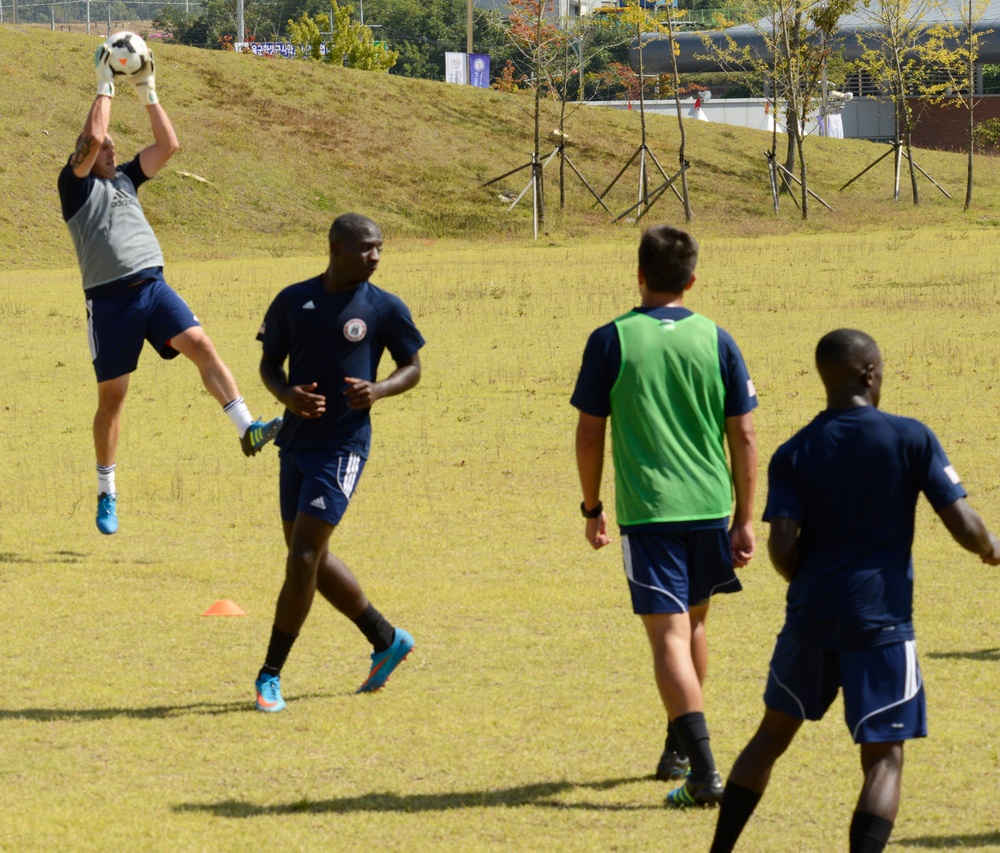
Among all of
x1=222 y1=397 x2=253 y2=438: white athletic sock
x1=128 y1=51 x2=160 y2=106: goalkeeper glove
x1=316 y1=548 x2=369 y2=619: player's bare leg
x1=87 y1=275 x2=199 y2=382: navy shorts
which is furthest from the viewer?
x1=87 y1=275 x2=199 y2=382: navy shorts

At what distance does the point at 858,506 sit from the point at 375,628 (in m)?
2.82

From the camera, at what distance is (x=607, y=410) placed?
4.95 m

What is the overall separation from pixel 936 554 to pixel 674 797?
14.1ft

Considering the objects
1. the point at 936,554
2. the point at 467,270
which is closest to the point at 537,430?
the point at 936,554

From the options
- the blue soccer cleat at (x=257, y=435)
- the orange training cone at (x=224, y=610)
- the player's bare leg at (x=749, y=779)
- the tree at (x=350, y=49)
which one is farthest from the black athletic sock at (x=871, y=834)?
the tree at (x=350, y=49)

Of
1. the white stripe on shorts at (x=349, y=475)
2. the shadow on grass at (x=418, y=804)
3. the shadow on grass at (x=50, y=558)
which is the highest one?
the white stripe on shorts at (x=349, y=475)

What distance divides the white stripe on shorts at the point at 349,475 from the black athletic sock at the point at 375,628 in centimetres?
58

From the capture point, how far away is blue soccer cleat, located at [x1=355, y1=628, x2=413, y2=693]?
6.31 meters

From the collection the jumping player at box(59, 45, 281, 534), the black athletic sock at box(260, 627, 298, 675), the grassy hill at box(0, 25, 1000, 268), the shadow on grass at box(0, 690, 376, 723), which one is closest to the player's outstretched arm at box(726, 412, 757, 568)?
the black athletic sock at box(260, 627, 298, 675)

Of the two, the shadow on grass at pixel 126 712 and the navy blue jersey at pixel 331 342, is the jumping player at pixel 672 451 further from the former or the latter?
the shadow on grass at pixel 126 712

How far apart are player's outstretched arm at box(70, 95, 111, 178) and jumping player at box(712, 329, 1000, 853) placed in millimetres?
5140

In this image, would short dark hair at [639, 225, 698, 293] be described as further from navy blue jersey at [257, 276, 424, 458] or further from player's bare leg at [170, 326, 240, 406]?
player's bare leg at [170, 326, 240, 406]

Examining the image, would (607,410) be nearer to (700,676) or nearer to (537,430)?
(700,676)

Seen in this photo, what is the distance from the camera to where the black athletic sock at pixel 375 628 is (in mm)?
6297
